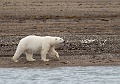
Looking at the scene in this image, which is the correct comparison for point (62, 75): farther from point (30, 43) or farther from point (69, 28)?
point (69, 28)

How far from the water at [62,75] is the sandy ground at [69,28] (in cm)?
62

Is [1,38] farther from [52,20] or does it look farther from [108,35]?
[52,20]

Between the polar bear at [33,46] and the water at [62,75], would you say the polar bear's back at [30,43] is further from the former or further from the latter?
the water at [62,75]

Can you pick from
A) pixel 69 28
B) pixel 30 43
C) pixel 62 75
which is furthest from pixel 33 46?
pixel 69 28

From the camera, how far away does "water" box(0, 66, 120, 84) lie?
46.1 feet

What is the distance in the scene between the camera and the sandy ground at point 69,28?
17016 millimetres

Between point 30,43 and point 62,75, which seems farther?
point 30,43

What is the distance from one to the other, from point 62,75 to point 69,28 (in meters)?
8.22

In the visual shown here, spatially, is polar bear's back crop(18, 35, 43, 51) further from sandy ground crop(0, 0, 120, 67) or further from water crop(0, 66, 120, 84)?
water crop(0, 66, 120, 84)

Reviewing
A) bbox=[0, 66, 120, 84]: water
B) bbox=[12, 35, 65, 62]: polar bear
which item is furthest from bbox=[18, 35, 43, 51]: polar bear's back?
bbox=[0, 66, 120, 84]: water

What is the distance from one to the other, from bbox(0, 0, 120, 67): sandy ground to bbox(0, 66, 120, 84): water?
618 mm

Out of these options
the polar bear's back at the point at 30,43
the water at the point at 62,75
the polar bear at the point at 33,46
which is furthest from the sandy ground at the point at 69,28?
the water at the point at 62,75

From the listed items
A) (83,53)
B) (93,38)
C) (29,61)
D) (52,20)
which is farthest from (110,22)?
(29,61)

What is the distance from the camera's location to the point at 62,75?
14.9 meters
